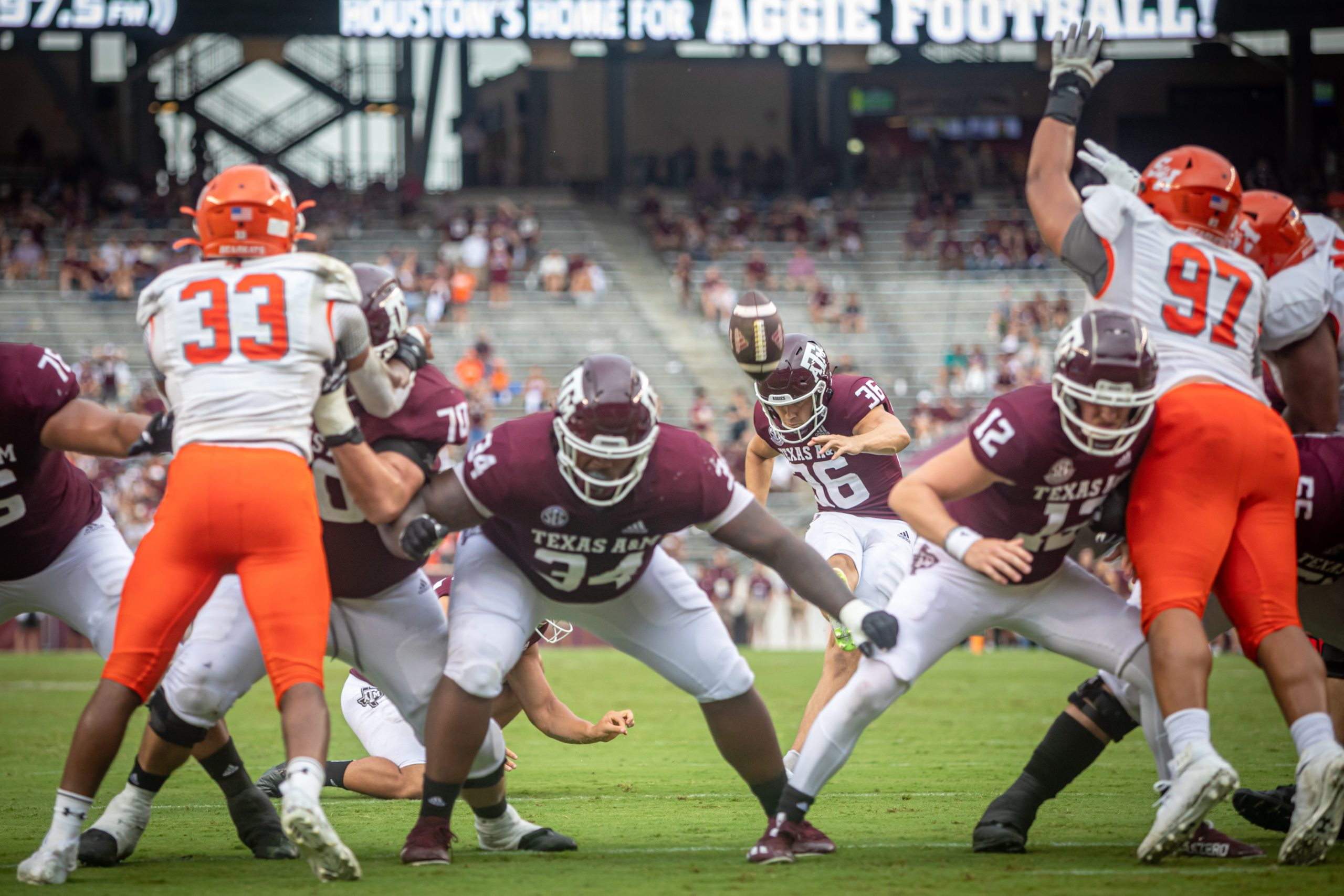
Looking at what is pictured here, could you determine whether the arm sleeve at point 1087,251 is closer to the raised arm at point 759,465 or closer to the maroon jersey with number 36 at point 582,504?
the maroon jersey with number 36 at point 582,504

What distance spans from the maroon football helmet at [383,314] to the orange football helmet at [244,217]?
40 centimetres

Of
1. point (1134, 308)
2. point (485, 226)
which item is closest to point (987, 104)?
point (485, 226)

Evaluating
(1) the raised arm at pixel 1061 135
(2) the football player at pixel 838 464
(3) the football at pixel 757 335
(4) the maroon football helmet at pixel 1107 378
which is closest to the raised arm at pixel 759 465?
(2) the football player at pixel 838 464

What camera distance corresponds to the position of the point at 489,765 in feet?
17.5

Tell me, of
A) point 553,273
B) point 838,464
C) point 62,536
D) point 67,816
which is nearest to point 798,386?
point 838,464

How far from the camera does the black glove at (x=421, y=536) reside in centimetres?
484

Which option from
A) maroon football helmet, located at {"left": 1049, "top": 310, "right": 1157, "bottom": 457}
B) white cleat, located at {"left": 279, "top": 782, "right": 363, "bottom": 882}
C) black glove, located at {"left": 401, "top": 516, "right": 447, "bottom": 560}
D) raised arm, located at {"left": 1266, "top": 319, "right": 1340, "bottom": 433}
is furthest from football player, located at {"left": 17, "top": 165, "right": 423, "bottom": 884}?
raised arm, located at {"left": 1266, "top": 319, "right": 1340, "bottom": 433}

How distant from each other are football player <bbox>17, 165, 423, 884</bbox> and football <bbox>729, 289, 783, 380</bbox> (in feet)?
8.10

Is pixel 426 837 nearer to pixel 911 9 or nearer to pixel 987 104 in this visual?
pixel 911 9

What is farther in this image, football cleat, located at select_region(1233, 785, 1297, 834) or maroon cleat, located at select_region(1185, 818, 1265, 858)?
football cleat, located at select_region(1233, 785, 1297, 834)

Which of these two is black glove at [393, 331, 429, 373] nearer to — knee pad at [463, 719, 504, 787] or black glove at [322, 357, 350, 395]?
black glove at [322, 357, 350, 395]

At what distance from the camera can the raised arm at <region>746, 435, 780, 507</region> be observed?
8.09 metres

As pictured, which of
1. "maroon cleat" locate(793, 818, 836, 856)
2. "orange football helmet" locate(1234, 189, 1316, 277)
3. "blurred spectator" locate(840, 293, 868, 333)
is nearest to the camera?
"maroon cleat" locate(793, 818, 836, 856)

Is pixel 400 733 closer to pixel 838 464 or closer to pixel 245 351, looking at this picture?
pixel 245 351
